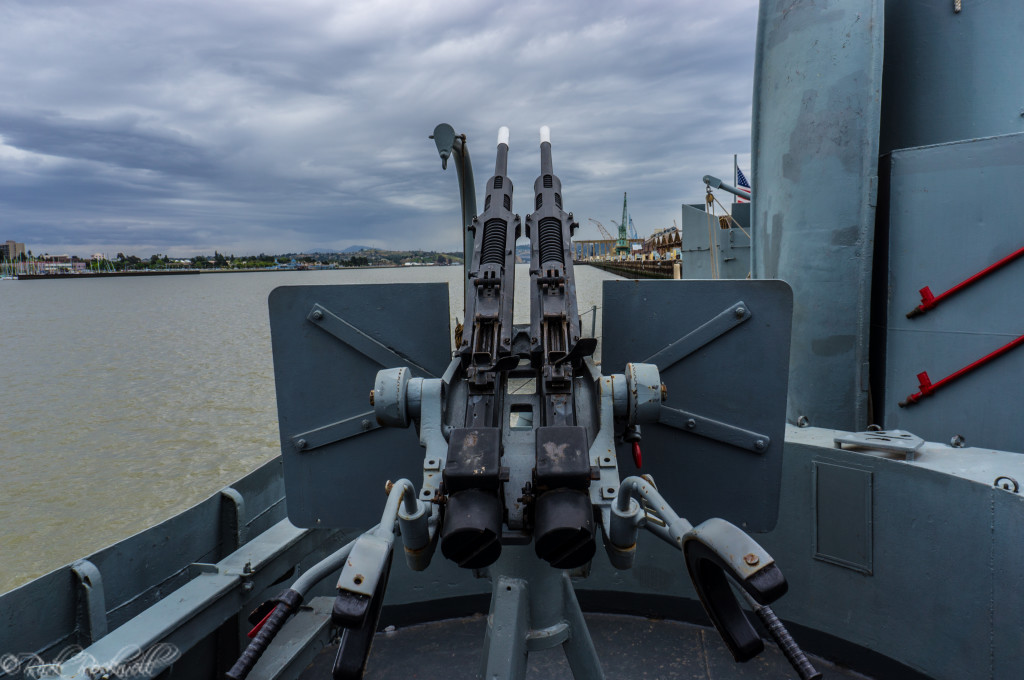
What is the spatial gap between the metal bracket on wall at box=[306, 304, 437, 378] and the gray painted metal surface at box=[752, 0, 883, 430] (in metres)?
2.33

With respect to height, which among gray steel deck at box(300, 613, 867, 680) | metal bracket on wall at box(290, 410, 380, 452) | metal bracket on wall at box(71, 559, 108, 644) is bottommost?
gray steel deck at box(300, 613, 867, 680)

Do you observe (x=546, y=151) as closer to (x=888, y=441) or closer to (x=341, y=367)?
(x=341, y=367)

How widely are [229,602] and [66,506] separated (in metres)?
9.99

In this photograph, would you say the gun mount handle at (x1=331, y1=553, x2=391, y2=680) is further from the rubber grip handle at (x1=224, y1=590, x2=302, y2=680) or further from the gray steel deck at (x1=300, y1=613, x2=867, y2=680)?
the gray steel deck at (x1=300, y1=613, x2=867, y2=680)

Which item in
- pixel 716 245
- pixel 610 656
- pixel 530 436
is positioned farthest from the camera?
pixel 716 245

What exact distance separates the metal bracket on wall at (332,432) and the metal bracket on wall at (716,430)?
1297mm

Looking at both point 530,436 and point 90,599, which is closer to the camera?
point 530,436

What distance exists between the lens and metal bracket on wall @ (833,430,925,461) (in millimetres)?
2914

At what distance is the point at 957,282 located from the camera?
3406 mm

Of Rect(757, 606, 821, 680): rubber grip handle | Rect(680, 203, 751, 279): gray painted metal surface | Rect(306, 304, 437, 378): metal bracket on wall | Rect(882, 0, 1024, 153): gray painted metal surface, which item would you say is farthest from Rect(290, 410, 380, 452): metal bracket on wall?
Rect(680, 203, 751, 279): gray painted metal surface

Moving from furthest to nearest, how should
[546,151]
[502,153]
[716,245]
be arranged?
[716,245] → [546,151] → [502,153]

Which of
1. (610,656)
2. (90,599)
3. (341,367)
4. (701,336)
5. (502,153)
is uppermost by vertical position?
(502,153)

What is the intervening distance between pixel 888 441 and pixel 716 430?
3.15ft

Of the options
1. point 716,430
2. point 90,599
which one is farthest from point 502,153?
point 90,599
